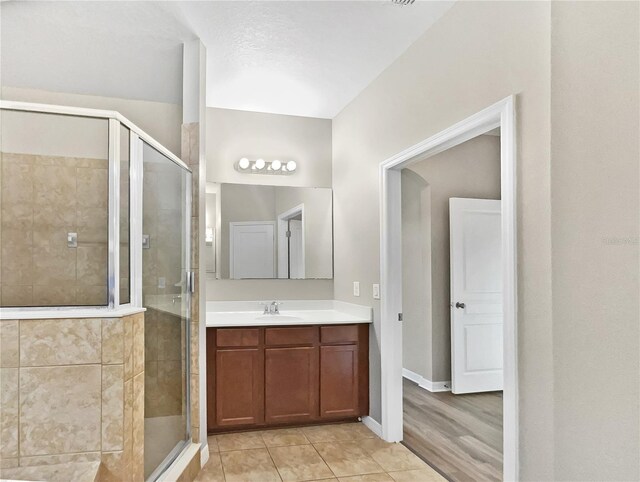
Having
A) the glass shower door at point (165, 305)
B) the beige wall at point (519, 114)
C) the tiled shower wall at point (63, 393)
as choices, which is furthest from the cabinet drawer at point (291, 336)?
the tiled shower wall at point (63, 393)

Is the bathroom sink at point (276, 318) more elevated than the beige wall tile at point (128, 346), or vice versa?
the beige wall tile at point (128, 346)

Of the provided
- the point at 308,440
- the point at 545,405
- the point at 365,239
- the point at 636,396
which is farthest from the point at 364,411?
the point at 636,396

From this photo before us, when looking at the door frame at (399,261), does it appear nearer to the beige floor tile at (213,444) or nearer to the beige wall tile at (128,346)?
the beige floor tile at (213,444)

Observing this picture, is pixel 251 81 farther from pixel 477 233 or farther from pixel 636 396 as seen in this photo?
pixel 636 396

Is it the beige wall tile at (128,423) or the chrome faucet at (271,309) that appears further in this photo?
the chrome faucet at (271,309)

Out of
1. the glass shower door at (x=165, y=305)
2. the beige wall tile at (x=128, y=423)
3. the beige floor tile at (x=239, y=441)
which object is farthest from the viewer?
the beige floor tile at (x=239, y=441)

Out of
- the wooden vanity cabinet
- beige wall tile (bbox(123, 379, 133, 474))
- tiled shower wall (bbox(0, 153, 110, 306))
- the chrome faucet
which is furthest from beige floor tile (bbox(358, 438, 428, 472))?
tiled shower wall (bbox(0, 153, 110, 306))

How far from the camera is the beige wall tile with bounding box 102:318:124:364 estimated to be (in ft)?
6.42

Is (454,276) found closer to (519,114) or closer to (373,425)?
(373,425)

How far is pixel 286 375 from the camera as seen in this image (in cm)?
357

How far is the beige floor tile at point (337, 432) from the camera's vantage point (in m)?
3.38

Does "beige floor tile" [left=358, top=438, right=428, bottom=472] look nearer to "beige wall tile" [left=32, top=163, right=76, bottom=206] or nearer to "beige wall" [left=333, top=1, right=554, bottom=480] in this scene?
"beige wall" [left=333, top=1, right=554, bottom=480]

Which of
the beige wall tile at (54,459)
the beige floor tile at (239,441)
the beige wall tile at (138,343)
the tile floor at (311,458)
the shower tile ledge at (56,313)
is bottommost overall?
the beige floor tile at (239,441)

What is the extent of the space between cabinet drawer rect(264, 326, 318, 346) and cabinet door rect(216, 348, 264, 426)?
5.5 inches
